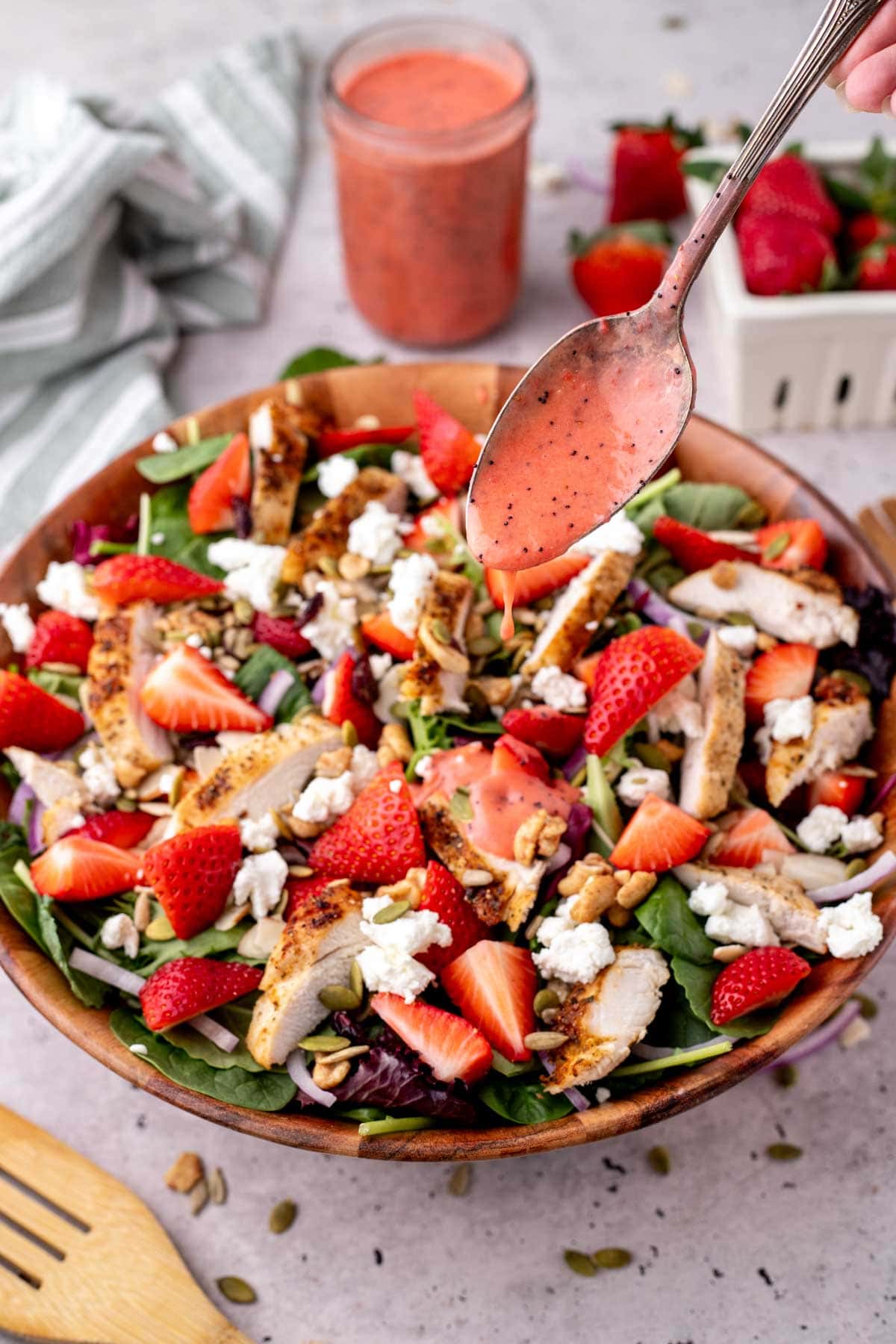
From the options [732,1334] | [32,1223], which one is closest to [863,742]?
[732,1334]

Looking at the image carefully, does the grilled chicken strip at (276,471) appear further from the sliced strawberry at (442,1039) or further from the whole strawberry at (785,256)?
the whole strawberry at (785,256)

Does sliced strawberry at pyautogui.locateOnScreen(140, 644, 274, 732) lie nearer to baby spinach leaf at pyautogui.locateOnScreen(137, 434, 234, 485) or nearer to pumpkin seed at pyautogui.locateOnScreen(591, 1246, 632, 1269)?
baby spinach leaf at pyautogui.locateOnScreen(137, 434, 234, 485)

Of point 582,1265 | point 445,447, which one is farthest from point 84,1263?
point 445,447

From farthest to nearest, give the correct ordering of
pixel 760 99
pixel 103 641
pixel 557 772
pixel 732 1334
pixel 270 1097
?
pixel 760 99
pixel 103 641
pixel 557 772
pixel 732 1334
pixel 270 1097

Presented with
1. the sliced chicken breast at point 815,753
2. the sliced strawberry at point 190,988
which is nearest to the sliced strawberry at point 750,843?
the sliced chicken breast at point 815,753

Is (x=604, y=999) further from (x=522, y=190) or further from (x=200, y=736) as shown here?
(x=522, y=190)

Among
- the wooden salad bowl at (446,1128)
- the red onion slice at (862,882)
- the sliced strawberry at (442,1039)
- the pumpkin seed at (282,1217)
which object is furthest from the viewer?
the pumpkin seed at (282,1217)

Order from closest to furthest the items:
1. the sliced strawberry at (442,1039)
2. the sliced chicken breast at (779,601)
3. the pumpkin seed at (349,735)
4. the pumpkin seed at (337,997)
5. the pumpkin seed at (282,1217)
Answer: the sliced strawberry at (442,1039) < the pumpkin seed at (337,997) < the pumpkin seed at (282,1217) < the pumpkin seed at (349,735) < the sliced chicken breast at (779,601)
